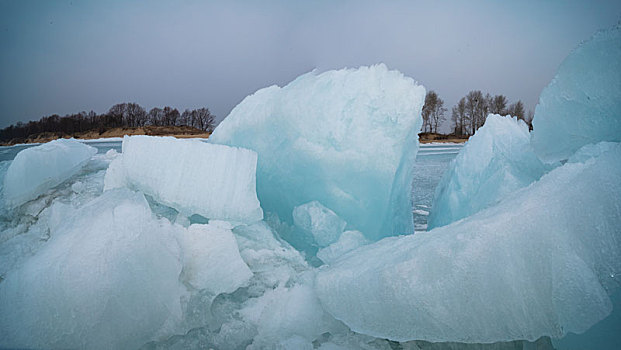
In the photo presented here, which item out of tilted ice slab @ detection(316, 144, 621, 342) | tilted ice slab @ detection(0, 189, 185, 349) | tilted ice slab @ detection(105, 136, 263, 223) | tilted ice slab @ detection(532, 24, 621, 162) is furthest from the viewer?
tilted ice slab @ detection(105, 136, 263, 223)

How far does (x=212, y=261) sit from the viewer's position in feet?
6.34

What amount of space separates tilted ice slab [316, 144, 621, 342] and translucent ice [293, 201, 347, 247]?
1584 mm

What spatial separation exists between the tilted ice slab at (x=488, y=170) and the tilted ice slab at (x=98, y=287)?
7.54ft

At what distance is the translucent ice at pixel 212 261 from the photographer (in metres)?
1.87

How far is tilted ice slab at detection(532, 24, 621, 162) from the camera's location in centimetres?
178

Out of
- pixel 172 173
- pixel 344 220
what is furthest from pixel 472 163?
pixel 172 173

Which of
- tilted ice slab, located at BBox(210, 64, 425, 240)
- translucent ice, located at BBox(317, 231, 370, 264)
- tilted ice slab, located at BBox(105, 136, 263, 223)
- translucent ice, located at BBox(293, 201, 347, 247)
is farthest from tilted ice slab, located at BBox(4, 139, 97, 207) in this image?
translucent ice, located at BBox(317, 231, 370, 264)

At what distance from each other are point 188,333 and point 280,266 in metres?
0.78

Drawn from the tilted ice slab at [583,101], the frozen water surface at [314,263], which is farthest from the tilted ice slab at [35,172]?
the tilted ice slab at [583,101]

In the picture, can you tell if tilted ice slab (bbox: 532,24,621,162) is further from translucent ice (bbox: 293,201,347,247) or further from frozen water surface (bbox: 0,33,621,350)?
translucent ice (bbox: 293,201,347,247)

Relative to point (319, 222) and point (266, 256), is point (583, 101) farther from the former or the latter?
point (266, 256)

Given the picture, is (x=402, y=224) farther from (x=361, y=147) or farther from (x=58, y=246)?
(x=58, y=246)

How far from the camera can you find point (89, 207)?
1.86 meters

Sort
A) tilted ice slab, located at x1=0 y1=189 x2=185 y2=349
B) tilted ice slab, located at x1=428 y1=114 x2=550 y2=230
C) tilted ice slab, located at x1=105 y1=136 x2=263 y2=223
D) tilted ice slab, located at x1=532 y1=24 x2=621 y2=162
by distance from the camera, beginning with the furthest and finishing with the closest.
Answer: tilted ice slab, located at x1=428 y1=114 x2=550 y2=230 → tilted ice slab, located at x1=105 y1=136 x2=263 y2=223 → tilted ice slab, located at x1=532 y1=24 x2=621 y2=162 → tilted ice slab, located at x1=0 y1=189 x2=185 y2=349
